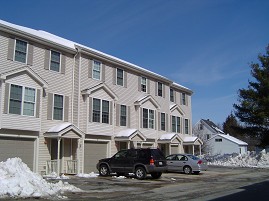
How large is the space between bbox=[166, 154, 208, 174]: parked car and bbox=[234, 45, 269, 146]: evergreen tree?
567 inches

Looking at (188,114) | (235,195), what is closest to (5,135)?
(235,195)

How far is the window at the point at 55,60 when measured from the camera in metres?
23.5

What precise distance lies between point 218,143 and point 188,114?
113 ft

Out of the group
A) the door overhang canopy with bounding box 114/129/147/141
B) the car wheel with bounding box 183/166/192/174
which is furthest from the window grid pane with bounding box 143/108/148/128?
the car wheel with bounding box 183/166/192/174

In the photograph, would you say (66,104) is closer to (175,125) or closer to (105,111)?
(105,111)

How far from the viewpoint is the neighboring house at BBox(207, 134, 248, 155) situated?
69.9 meters

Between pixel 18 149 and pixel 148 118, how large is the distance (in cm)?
1384

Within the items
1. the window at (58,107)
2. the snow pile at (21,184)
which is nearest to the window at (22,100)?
the window at (58,107)

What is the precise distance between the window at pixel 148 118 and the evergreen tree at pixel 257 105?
13132 mm

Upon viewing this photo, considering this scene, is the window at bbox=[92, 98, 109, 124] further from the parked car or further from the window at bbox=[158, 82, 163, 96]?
the window at bbox=[158, 82, 163, 96]

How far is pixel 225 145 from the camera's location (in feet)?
233

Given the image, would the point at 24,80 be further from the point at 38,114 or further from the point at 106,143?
the point at 106,143

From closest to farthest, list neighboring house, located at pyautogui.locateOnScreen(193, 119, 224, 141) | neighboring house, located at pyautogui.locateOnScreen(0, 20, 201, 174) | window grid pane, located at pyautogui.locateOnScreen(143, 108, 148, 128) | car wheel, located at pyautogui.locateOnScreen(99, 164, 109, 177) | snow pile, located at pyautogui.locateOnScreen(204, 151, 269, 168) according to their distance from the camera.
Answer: neighboring house, located at pyautogui.locateOnScreen(0, 20, 201, 174) → car wheel, located at pyautogui.locateOnScreen(99, 164, 109, 177) → window grid pane, located at pyautogui.locateOnScreen(143, 108, 148, 128) → snow pile, located at pyautogui.locateOnScreen(204, 151, 269, 168) → neighboring house, located at pyautogui.locateOnScreen(193, 119, 224, 141)

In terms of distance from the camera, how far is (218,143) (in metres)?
72.0
